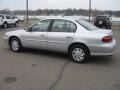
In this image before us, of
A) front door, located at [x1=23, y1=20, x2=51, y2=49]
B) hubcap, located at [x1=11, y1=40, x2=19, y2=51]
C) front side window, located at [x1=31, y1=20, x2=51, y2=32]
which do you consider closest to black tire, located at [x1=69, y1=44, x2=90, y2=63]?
front door, located at [x1=23, y1=20, x2=51, y2=49]

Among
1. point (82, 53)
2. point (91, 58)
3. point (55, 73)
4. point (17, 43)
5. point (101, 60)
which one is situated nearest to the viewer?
point (55, 73)

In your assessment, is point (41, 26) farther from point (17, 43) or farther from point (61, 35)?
point (17, 43)

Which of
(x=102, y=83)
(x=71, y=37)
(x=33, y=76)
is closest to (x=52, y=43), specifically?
(x=71, y=37)

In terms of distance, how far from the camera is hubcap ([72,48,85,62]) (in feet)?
21.5

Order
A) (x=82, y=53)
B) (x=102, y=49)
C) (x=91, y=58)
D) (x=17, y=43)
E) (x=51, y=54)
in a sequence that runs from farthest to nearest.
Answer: (x=17, y=43) < (x=51, y=54) < (x=91, y=58) < (x=82, y=53) < (x=102, y=49)

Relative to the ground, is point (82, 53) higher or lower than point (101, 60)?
higher

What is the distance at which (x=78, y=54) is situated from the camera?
6.59 meters

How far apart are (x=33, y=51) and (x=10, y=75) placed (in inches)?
126

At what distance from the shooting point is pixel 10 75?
520 cm

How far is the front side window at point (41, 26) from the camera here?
23.8ft

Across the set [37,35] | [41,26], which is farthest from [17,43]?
[41,26]

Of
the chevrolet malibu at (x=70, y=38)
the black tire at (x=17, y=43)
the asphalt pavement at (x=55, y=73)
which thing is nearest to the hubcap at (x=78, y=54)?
the chevrolet malibu at (x=70, y=38)

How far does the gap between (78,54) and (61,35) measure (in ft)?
2.96

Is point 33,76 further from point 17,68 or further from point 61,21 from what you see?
point 61,21
